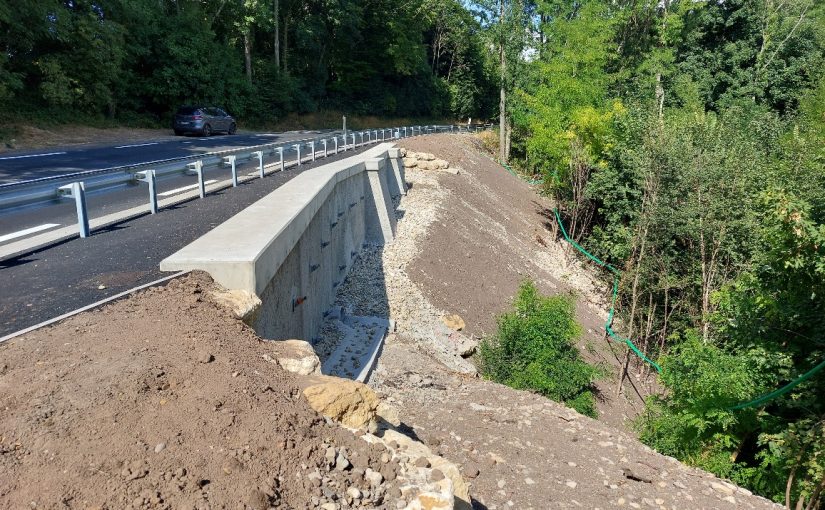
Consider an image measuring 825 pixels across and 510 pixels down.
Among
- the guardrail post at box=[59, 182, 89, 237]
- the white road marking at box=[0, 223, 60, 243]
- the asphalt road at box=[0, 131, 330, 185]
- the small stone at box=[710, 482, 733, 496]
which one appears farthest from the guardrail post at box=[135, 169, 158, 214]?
the small stone at box=[710, 482, 733, 496]

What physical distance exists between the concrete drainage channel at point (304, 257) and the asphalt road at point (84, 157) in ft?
23.9

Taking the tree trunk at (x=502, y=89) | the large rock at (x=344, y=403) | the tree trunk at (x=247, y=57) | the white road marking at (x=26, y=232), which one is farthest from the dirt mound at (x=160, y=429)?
the tree trunk at (x=247, y=57)

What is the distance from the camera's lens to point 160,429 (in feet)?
→ 10.4

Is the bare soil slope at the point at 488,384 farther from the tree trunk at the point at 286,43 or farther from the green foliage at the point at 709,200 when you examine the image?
the tree trunk at the point at 286,43

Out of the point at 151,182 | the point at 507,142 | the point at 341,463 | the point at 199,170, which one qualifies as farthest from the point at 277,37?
the point at 341,463

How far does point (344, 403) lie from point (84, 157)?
17.3 m

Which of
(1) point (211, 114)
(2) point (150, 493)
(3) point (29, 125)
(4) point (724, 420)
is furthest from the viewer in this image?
(1) point (211, 114)

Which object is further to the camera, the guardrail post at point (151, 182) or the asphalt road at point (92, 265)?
the guardrail post at point (151, 182)

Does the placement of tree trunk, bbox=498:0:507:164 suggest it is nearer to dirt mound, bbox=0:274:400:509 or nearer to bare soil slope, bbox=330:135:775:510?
bare soil slope, bbox=330:135:775:510

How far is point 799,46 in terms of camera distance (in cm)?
3838

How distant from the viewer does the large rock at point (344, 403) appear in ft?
12.8

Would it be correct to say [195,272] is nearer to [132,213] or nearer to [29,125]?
[132,213]

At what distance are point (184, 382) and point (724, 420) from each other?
8.25 metres

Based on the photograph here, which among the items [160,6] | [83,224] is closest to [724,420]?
[83,224]
